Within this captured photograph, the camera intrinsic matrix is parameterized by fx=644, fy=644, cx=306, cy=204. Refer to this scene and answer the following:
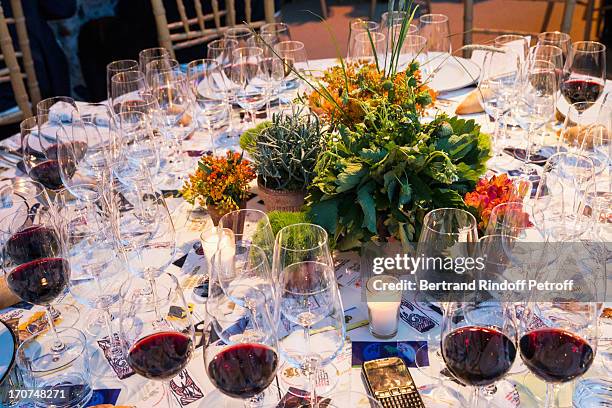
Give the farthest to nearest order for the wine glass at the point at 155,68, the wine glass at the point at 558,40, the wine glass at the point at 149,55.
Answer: the wine glass at the point at 149,55
the wine glass at the point at 558,40
the wine glass at the point at 155,68

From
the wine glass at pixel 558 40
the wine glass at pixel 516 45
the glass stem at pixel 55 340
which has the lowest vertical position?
the glass stem at pixel 55 340

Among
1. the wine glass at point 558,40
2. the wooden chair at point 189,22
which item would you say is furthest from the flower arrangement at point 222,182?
the wooden chair at point 189,22

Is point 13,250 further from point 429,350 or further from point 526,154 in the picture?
point 526,154

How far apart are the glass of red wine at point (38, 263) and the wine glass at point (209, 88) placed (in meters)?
0.59

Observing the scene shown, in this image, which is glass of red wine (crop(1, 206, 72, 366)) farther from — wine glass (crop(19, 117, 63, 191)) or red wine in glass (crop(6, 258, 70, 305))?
wine glass (crop(19, 117, 63, 191))

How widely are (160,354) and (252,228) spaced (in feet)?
0.92

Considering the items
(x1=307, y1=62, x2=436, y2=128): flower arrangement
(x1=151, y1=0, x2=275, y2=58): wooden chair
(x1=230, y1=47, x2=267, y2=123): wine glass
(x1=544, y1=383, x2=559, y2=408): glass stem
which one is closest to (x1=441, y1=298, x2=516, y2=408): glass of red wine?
(x1=544, y1=383, x2=559, y2=408): glass stem

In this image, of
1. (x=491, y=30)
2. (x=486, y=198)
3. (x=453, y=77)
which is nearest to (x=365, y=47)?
(x=453, y=77)

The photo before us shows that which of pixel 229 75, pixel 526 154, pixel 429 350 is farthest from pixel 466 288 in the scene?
pixel 229 75

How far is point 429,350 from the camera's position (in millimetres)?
1062

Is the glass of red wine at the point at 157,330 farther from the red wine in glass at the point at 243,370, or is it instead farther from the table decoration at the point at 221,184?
the table decoration at the point at 221,184

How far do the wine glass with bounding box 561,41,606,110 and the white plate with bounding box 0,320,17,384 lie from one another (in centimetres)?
144

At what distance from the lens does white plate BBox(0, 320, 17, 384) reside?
0.98 meters

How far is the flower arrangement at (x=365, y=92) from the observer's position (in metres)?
1.29
